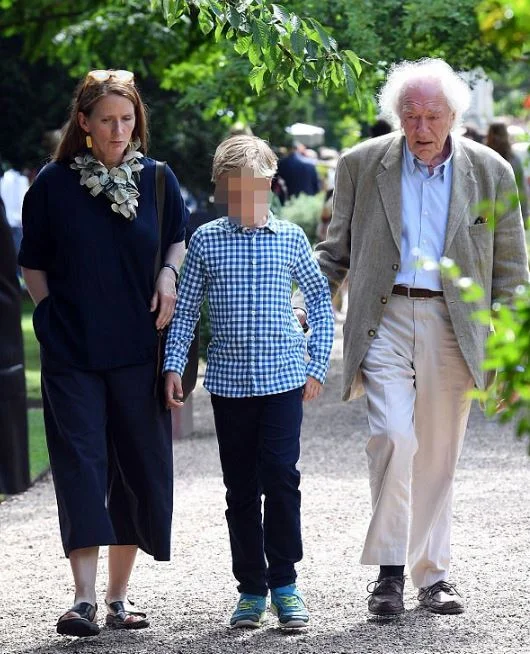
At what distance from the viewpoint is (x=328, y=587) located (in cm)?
565

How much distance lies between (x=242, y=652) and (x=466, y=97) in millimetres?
2037

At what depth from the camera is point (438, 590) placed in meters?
5.25

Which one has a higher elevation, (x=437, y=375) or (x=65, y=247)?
(x=65, y=247)

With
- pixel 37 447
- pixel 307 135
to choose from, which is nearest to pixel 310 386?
pixel 37 447

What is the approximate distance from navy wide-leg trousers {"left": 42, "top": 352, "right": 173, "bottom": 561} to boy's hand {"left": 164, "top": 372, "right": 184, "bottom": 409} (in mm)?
54

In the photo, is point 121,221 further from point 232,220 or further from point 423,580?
point 423,580

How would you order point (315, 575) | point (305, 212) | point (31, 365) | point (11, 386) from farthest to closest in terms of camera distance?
point (305, 212) → point (31, 365) → point (11, 386) → point (315, 575)

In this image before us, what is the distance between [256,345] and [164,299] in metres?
0.35

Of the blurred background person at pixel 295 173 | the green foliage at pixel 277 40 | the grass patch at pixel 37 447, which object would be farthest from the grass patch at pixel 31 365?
the green foliage at pixel 277 40

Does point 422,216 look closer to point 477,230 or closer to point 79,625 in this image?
point 477,230

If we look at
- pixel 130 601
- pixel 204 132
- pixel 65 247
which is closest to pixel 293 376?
pixel 65 247

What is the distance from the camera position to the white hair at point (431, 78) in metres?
5.09

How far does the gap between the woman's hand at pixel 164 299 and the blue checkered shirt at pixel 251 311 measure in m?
0.04

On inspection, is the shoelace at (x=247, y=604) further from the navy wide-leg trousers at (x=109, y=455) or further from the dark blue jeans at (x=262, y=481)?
the navy wide-leg trousers at (x=109, y=455)
